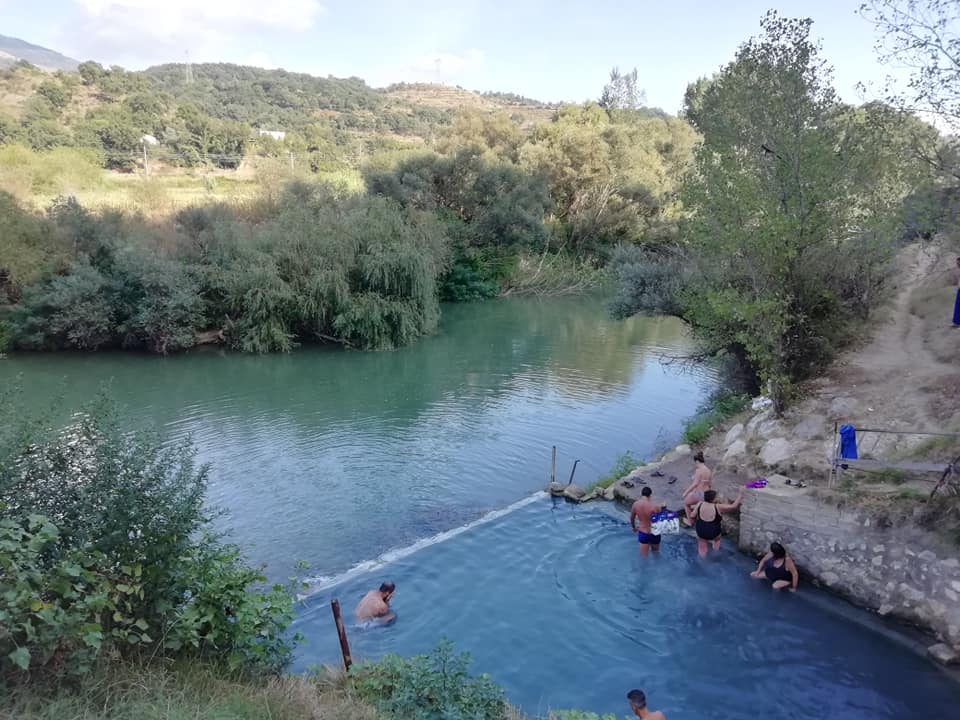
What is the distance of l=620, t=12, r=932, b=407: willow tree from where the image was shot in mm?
14102

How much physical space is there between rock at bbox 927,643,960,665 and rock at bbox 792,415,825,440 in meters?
4.79

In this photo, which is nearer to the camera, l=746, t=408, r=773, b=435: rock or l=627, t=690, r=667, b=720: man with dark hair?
l=627, t=690, r=667, b=720: man with dark hair

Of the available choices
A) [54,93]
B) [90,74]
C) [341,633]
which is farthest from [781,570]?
[90,74]

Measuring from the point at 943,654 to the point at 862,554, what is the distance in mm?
1696

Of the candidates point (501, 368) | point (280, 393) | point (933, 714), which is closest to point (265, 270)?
point (280, 393)

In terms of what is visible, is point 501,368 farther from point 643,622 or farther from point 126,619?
point 126,619

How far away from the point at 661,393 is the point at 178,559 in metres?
19.0

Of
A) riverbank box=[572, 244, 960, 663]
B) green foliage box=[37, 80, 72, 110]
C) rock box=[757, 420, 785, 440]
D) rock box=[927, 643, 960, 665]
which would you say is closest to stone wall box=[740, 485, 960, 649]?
riverbank box=[572, 244, 960, 663]

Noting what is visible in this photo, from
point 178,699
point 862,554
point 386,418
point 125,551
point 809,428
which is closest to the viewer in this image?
point 178,699

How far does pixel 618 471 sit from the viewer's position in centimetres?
1542

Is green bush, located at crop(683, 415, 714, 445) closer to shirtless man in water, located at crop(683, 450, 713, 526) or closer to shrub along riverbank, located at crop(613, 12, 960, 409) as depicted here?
shrub along riverbank, located at crop(613, 12, 960, 409)

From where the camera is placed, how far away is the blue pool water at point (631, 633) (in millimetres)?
8477

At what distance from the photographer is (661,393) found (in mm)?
23000

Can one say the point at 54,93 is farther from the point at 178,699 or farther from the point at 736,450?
the point at 178,699
